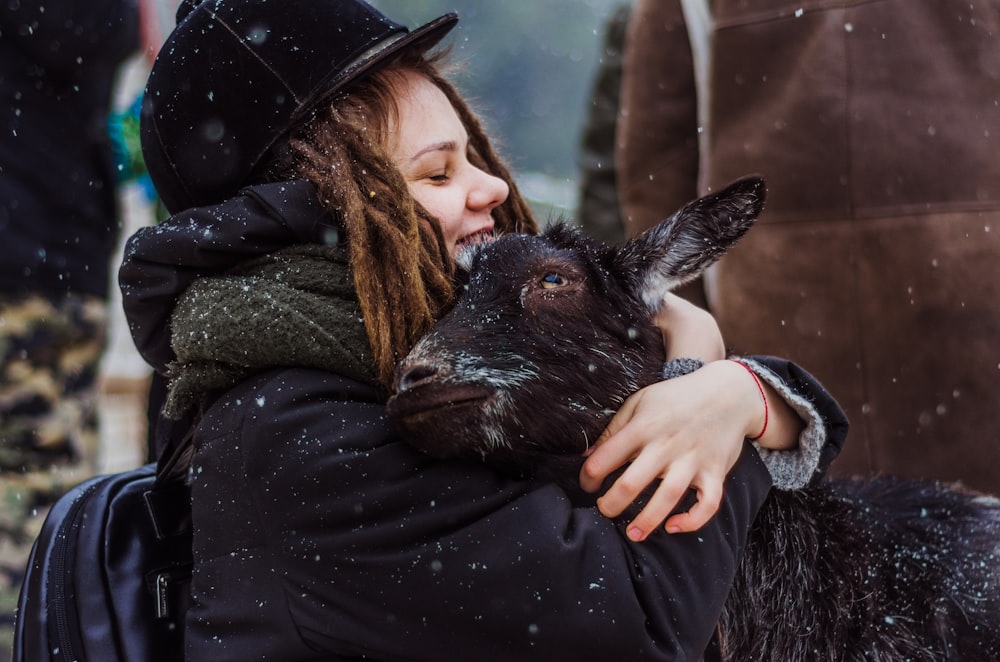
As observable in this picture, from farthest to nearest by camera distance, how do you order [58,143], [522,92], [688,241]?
[522,92] → [58,143] → [688,241]

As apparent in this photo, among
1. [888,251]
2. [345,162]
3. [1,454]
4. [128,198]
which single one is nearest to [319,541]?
[345,162]

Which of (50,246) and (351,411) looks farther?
(50,246)

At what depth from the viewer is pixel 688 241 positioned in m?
2.16

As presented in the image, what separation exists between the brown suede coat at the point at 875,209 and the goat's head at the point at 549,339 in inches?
42.3

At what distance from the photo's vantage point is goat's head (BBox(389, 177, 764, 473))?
1.74 meters

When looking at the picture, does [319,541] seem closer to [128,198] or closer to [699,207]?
[699,207]

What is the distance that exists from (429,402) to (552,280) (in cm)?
52

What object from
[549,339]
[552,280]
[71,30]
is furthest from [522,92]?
[549,339]

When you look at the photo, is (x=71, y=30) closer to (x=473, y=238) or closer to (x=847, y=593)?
(x=473, y=238)

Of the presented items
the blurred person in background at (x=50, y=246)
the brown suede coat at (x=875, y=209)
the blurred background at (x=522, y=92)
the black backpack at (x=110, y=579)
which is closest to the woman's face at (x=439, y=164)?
the black backpack at (x=110, y=579)

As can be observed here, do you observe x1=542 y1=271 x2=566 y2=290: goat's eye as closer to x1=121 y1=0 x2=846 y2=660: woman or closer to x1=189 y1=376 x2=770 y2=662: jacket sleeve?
x1=121 y1=0 x2=846 y2=660: woman

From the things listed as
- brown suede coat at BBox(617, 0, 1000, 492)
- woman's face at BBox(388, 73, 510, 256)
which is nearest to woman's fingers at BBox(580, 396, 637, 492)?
woman's face at BBox(388, 73, 510, 256)

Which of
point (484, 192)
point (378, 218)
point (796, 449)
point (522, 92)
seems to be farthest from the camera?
point (522, 92)

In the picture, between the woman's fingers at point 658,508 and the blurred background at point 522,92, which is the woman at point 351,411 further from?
the blurred background at point 522,92
